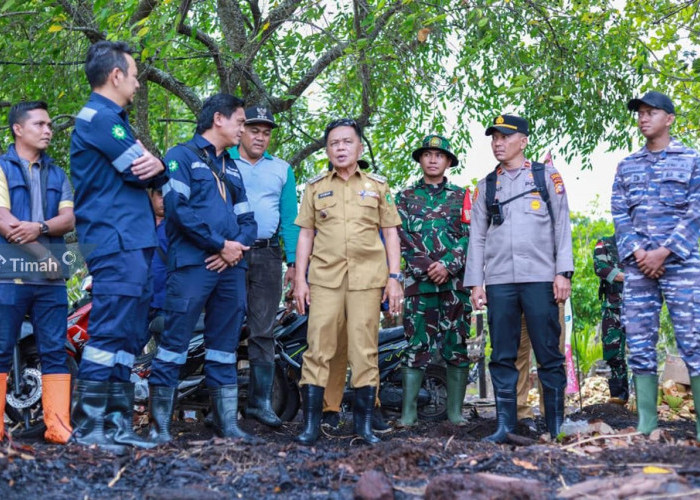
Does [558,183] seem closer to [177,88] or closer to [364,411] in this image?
[364,411]

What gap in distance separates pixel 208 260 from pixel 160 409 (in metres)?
0.94

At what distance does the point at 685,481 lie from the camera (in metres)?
3.54

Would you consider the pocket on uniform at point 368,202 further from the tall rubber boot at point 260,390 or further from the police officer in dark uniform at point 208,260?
the tall rubber boot at point 260,390

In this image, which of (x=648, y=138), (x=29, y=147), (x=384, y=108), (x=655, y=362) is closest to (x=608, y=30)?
(x=384, y=108)

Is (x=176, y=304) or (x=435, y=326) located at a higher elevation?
(x=176, y=304)

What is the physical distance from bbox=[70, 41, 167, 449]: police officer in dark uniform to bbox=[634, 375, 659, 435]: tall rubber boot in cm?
298

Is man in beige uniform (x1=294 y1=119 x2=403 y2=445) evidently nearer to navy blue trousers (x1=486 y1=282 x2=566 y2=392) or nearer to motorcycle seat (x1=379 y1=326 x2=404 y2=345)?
navy blue trousers (x1=486 y1=282 x2=566 y2=392)

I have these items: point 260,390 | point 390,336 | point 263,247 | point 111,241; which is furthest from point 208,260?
point 390,336

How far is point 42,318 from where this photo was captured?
16.4ft

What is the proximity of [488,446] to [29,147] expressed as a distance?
340cm

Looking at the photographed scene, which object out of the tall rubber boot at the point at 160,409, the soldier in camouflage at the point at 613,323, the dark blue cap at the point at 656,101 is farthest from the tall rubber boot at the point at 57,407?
the soldier in camouflage at the point at 613,323

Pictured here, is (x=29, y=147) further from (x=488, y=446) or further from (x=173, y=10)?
(x=173, y=10)

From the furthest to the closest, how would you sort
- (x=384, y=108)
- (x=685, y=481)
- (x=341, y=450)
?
(x=384, y=108), (x=341, y=450), (x=685, y=481)

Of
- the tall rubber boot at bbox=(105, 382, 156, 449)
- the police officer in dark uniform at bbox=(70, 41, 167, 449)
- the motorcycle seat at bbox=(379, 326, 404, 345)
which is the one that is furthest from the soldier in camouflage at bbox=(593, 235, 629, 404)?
the tall rubber boot at bbox=(105, 382, 156, 449)
